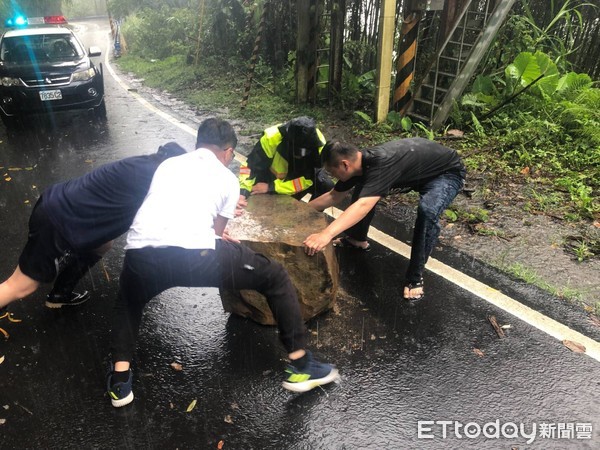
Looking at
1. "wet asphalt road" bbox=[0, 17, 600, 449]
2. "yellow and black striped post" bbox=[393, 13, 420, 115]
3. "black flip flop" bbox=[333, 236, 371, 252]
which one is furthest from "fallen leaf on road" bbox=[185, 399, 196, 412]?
"yellow and black striped post" bbox=[393, 13, 420, 115]

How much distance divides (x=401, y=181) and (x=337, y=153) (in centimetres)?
63

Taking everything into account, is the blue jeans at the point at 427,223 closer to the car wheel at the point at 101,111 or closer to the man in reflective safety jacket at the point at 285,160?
the man in reflective safety jacket at the point at 285,160

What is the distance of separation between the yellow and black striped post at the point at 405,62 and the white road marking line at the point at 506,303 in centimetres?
398

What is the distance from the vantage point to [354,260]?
417cm

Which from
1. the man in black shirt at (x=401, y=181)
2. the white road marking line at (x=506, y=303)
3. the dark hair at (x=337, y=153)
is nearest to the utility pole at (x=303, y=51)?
the white road marking line at (x=506, y=303)

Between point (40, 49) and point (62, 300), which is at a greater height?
point (40, 49)

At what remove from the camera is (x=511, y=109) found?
695cm

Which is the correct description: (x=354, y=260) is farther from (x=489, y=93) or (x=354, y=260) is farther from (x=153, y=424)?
(x=489, y=93)

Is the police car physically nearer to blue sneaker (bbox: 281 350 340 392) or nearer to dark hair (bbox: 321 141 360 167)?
dark hair (bbox: 321 141 360 167)

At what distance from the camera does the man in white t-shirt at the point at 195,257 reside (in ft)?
8.09

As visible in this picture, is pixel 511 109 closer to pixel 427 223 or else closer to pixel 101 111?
pixel 427 223

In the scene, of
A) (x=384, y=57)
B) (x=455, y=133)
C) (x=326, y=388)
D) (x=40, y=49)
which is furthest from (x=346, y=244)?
(x=40, y=49)

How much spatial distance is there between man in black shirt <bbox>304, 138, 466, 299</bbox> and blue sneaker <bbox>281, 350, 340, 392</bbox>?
0.76 meters

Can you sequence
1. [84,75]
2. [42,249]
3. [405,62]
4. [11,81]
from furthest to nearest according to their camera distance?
[84,75]
[11,81]
[405,62]
[42,249]
